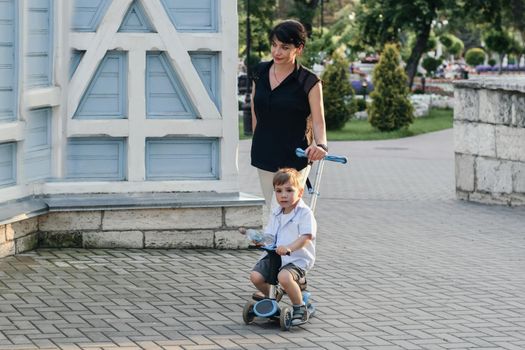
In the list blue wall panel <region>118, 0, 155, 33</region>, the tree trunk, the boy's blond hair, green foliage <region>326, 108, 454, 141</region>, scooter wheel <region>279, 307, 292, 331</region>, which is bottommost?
scooter wheel <region>279, 307, 292, 331</region>

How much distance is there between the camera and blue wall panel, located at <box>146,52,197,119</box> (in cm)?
1120

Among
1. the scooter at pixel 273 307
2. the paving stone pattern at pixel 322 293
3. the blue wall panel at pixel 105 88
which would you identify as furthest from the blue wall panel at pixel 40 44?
the scooter at pixel 273 307

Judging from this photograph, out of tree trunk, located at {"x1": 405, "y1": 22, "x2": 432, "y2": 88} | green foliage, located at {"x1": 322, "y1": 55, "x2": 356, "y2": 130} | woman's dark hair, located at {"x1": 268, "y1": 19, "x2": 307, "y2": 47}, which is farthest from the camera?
tree trunk, located at {"x1": 405, "y1": 22, "x2": 432, "y2": 88}

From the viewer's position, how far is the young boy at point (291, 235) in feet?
26.9

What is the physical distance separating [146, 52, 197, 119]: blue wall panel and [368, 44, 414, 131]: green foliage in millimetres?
18728

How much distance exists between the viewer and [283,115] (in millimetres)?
8984

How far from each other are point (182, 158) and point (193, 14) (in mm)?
1141

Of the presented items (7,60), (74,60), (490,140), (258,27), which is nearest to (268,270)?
(7,60)

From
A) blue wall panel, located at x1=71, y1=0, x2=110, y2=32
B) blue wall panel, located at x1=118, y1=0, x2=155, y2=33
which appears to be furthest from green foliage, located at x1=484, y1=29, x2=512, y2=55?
blue wall panel, located at x1=71, y1=0, x2=110, y2=32

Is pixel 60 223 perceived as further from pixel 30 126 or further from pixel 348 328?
pixel 348 328

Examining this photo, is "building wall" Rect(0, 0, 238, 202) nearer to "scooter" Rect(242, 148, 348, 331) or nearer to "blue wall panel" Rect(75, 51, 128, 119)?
"blue wall panel" Rect(75, 51, 128, 119)

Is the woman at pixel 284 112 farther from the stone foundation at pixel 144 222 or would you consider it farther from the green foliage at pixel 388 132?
the green foliage at pixel 388 132

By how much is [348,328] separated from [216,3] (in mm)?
3836

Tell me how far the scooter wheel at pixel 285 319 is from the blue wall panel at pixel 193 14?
368cm
